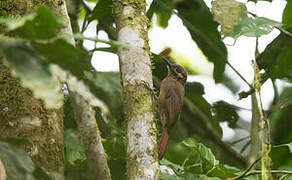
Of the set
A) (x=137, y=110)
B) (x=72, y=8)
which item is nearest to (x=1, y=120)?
(x=137, y=110)

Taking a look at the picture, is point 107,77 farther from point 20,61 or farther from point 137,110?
point 20,61

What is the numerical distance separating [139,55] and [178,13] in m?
1.64

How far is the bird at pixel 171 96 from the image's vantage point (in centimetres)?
499

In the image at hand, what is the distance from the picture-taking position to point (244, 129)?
570 cm

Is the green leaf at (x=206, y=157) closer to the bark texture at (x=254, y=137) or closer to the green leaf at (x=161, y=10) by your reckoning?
the bark texture at (x=254, y=137)

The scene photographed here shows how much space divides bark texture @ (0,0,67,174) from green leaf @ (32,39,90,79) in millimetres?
1113

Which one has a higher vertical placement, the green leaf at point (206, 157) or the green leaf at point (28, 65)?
the green leaf at point (28, 65)

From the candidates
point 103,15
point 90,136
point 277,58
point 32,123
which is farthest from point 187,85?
point 32,123

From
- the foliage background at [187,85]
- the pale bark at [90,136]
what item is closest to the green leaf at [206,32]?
the foliage background at [187,85]

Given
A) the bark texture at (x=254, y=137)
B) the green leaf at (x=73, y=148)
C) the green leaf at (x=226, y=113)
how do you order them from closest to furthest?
the green leaf at (x=73, y=148) → the bark texture at (x=254, y=137) → the green leaf at (x=226, y=113)

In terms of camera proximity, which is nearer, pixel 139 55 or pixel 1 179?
pixel 1 179

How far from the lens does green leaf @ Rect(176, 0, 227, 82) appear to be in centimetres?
450

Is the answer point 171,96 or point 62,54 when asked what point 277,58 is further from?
point 62,54

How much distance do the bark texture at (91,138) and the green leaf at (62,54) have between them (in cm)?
104
